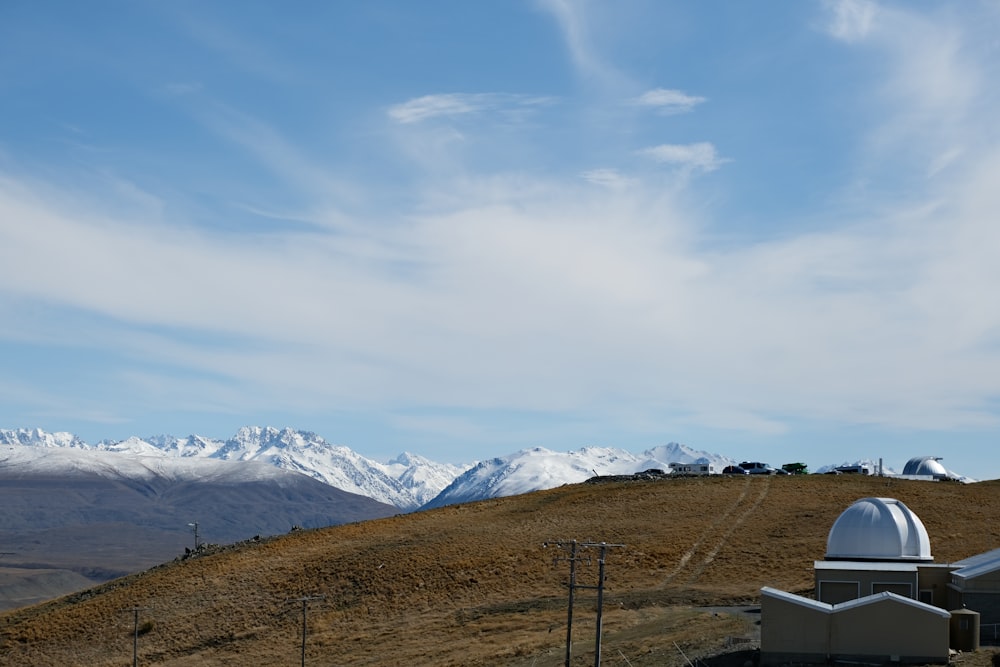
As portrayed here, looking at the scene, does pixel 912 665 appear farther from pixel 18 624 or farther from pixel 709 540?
pixel 18 624

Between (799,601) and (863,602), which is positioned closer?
(863,602)

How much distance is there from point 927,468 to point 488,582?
225ft

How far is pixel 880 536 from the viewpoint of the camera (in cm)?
6594

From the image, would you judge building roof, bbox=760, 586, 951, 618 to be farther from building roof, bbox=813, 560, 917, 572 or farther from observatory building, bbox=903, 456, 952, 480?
observatory building, bbox=903, 456, 952, 480

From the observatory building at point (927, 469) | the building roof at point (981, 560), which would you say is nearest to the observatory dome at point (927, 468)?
the observatory building at point (927, 469)

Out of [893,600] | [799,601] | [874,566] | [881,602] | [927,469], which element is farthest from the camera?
[927,469]

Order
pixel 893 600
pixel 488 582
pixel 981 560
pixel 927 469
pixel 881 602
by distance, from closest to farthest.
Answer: pixel 893 600
pixel 881 602
pixel 981 560
pixel 488 582
pixel 927 469

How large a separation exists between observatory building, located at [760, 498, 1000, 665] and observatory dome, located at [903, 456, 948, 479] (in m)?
71.0

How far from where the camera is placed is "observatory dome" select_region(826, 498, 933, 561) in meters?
65.8

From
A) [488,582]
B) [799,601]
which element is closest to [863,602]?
[799,601]

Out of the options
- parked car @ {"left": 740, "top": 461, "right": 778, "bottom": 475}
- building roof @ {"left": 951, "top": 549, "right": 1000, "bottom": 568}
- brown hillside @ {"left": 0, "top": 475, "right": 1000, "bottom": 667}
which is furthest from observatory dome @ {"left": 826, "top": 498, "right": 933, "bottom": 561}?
parked car @ {"left": 740, "top": 461, "right": 778, "bottom": 475}

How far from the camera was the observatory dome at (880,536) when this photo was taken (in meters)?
65.8

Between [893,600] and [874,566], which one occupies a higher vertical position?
[874,566]

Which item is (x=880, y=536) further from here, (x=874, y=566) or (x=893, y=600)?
(x=893, y=600)
